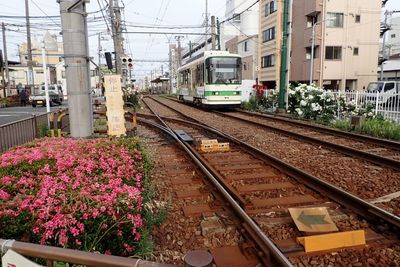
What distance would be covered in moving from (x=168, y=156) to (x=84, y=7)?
3.66m

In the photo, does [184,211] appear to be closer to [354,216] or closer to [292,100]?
[354,216]

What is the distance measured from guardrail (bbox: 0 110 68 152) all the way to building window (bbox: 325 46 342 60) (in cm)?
2877

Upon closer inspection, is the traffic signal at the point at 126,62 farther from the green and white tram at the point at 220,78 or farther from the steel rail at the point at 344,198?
the steel rail at the point at 344,198

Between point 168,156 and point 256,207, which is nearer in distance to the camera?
point 256,207

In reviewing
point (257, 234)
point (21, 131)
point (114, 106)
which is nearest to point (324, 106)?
point (114, 106)

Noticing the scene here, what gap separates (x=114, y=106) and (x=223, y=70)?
11.0m

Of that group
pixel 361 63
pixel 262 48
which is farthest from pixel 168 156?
pixel 262 48

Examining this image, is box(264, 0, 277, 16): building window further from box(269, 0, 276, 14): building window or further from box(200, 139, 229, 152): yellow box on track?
box(200, 139, 229, 152): yellow box on track

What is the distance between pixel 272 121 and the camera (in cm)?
1486

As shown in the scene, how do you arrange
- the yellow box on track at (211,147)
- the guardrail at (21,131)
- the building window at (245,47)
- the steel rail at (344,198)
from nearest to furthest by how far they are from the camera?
the steel rail at (344,198) < the guardrail at (21,131) < the yellow box on track at (211,147) < the building window at (245,47)

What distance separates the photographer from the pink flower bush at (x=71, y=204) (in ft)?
9.36

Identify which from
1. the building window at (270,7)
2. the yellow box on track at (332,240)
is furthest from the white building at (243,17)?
the yellow box on track at (332,240)

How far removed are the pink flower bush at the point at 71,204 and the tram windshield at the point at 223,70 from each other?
1436 cm

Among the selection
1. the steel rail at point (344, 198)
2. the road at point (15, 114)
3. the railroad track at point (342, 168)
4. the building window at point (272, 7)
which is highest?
the building window at point (272, 7)
